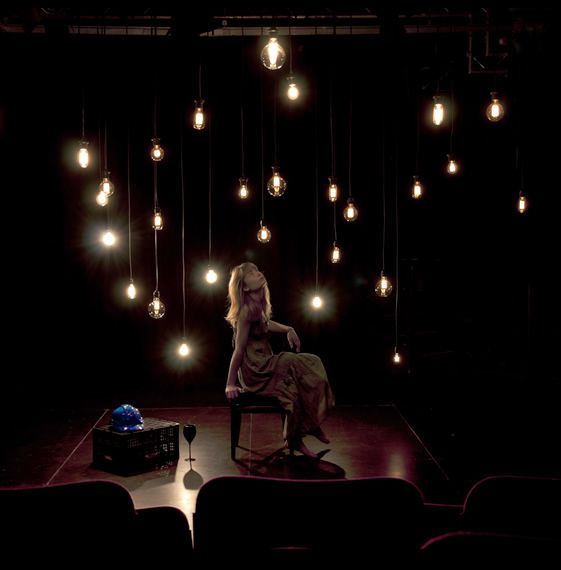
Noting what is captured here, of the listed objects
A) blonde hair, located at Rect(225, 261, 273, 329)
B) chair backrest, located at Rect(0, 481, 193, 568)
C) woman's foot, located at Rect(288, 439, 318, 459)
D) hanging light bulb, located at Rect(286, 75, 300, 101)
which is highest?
hanging light bulb, located at Rect(286, 75, 300, 101)

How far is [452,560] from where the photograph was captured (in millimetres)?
1825

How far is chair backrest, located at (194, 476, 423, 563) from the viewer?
2131 millimetres

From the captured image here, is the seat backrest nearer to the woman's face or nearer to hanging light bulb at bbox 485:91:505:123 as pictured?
the woman's face

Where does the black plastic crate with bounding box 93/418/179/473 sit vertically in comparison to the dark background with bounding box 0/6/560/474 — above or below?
below

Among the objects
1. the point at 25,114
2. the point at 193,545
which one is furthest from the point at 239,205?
the point at 193,545

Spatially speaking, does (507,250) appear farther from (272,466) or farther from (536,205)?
(272,466)

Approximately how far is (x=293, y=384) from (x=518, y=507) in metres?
3.18

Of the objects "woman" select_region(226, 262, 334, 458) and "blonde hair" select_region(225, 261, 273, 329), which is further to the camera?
"blonde hair" select_region(225, 261, 273, 329)

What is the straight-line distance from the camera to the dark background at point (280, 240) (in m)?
8.09

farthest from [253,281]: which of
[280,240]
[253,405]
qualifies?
[280,240]

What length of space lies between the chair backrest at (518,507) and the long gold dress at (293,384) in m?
3.02

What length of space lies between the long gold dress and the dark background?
2.94 meters

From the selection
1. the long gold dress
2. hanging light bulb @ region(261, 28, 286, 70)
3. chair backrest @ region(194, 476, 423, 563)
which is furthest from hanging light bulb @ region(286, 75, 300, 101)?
chair backrest @ region(194, 476, 423, 563)

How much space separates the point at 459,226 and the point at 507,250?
0.73m
